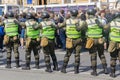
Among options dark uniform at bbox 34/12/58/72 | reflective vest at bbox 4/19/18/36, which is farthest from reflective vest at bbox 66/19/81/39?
reflective vest at bbox 4/19/18/36

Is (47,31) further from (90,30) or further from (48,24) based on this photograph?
(90,30)

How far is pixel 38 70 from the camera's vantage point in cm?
1223

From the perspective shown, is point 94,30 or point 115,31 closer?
point 115,31

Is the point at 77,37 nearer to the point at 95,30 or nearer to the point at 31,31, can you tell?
the point at 95,30

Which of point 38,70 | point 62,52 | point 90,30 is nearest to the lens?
point 90,30

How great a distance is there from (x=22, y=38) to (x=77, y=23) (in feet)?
22.4

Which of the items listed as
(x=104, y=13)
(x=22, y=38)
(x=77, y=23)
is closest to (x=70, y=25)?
(x=77, y=23)

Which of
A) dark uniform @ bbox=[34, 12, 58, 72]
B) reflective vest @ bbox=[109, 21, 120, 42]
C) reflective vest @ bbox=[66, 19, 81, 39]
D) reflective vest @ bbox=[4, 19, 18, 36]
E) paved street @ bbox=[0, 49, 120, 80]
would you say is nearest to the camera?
reflective vest @ bbox=[109, 21, 120, 42]

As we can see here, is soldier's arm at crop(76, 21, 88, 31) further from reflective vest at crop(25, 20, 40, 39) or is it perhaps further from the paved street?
reflective vest at crop(25, 20, 40, 39)

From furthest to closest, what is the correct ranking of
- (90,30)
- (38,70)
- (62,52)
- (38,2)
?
1. (38,2)
2. (62,52)
3. (38,70)
4. (90,30)

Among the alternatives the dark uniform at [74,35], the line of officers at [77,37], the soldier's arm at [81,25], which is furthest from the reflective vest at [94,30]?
the dark uniform at [74,35]

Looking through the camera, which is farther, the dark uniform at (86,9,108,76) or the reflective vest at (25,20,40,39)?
the reflective vest at (25,20,40,39)

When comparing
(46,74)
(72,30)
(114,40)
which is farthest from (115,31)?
(46,74)

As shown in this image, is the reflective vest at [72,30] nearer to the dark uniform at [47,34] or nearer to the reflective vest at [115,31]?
the dark uniform at [47,34]
